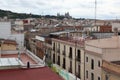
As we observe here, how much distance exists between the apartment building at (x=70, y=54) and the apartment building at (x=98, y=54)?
212 centimetres

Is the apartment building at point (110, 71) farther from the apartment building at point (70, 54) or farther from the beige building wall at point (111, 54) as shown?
the apartment building at point (70, 54)

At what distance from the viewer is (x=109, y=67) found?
2962 centimetres

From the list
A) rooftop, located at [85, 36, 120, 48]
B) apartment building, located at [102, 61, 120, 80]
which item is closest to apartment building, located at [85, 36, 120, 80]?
rooftop, located at [85, 36, 120, 48]

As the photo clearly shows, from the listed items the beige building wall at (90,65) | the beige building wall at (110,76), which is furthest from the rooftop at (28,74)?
the beige building wall at (90,65)

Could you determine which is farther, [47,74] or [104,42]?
[104,42]

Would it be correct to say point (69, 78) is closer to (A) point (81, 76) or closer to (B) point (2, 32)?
(A) point (81, 76)

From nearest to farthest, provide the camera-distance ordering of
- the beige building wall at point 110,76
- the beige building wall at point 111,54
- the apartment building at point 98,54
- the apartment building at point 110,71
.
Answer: the apartment building at point 110,71 → the beige building wall at point 110,76 → the beige building wall at point 111,54 → the apartment building at point 98,54

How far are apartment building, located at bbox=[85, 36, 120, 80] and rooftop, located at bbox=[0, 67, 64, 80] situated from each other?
19.6 m

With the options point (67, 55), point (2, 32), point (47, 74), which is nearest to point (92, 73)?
point (67, 55)

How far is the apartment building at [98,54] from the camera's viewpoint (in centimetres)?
3250

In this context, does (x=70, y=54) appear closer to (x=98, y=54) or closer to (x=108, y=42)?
(x=108, y=42)

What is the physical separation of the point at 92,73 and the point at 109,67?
231 inches

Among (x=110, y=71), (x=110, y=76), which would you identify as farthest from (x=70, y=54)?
(x=110, y=71)

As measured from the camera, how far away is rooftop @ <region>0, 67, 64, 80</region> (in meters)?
12.4
